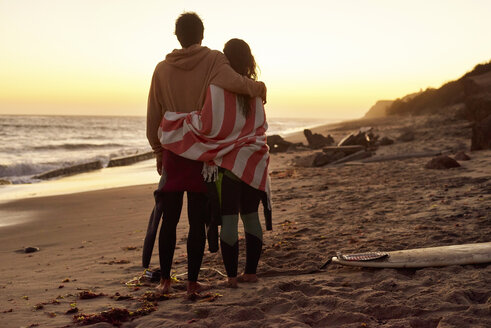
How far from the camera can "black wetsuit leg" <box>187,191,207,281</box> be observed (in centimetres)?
320

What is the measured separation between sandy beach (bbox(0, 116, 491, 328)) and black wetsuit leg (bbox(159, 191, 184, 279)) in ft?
0.88

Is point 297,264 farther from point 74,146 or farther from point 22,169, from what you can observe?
point 74,146

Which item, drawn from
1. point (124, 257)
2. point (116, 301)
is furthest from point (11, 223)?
point (116, 301)

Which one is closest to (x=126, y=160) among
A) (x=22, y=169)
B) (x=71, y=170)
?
(x=71, y=170)

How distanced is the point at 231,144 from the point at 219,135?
3.8 inches

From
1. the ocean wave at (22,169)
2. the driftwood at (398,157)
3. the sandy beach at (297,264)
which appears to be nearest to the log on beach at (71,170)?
the ocean wave at (22,169)

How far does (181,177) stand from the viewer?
313 centimetres

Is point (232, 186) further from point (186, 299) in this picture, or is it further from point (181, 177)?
point (186, 299)

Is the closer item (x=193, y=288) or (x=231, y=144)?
(x=231, y=144)

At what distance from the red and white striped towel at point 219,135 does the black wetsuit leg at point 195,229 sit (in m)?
0.28

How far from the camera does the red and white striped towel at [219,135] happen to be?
3041mm

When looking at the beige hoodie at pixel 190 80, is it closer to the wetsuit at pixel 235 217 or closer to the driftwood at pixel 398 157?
the wetsuit at pixel 235 217

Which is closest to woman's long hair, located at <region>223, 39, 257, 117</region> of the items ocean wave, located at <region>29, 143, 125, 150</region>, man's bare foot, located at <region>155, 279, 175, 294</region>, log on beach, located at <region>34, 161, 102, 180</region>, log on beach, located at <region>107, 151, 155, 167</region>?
man's bare foot, located at <region>155, 279, 175, 294</region>

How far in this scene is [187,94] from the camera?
314cm
